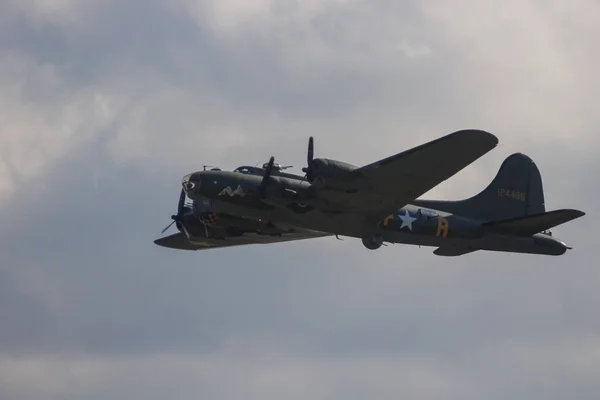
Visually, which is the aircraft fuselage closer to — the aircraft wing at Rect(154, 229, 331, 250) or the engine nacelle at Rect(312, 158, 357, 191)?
the engine nacelle at Rect(312, 158, 357, 191)

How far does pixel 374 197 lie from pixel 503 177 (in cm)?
871

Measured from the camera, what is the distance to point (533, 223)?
37688 mm

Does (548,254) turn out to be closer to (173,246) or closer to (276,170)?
(276,170)

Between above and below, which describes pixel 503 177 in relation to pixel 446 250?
above

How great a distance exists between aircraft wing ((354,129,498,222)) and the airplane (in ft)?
0.10

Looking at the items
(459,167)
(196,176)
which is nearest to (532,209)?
(459,167)

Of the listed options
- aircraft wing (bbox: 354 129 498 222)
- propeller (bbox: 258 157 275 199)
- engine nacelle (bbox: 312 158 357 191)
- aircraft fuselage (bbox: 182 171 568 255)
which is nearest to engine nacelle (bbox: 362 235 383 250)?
aircraft fuselage (bbox: 182 171 568 255)

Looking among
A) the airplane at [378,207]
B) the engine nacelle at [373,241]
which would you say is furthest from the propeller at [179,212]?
the engine nacelle at [373,241]

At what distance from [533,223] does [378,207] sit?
5.98 meters

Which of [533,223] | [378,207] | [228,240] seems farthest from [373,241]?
[228,240]

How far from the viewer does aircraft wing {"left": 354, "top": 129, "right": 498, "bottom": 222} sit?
3278cm

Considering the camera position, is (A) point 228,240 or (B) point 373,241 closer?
(B) point 373,241

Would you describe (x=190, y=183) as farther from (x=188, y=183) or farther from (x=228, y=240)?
(x=228, y=240)

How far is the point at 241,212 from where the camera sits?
117 ft
